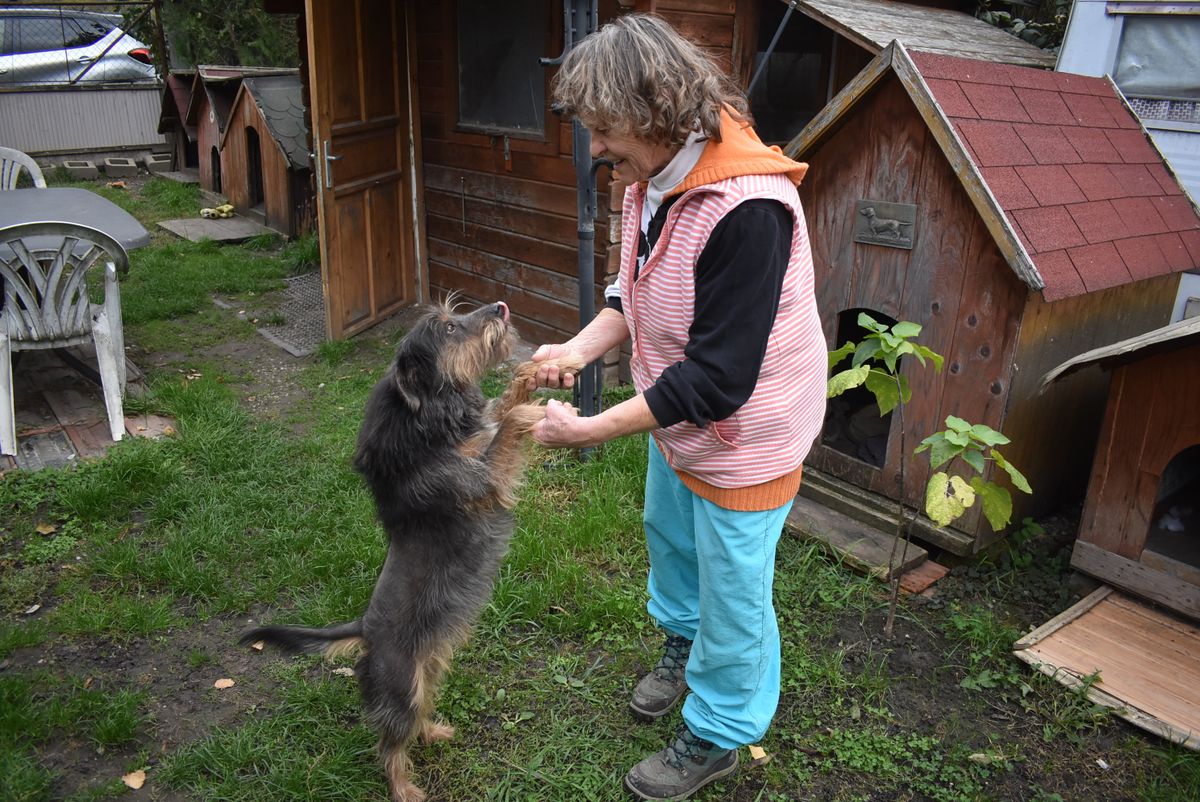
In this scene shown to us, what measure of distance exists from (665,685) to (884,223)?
231 centimetres

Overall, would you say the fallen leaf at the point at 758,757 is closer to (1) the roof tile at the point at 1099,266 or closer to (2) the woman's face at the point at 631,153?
(2) the woman's face at the point at 631,153

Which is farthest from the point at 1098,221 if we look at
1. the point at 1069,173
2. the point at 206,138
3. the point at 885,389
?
the point at 206,138

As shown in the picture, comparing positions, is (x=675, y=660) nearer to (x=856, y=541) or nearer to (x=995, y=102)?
(x=856, y=541)

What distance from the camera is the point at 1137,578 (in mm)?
3504

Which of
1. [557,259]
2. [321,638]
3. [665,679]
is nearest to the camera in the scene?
[321,638]

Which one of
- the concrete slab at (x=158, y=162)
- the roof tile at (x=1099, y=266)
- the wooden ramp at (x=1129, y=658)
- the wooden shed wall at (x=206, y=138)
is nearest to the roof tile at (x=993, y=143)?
the roof tile at (x=1099, y=266)

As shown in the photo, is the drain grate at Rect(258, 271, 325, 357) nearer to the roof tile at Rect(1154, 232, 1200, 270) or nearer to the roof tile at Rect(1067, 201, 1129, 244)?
the roof tile at Rect(1067, 201, 1129, 244)

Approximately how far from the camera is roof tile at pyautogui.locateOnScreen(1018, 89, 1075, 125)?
13.0 ft

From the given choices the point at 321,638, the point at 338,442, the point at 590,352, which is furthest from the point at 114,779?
the point at 338,442

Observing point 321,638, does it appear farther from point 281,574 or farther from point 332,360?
point 332,360

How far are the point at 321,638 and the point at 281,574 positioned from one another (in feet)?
4.29

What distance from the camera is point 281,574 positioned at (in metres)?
3.81

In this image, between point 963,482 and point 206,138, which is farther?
point 206,138

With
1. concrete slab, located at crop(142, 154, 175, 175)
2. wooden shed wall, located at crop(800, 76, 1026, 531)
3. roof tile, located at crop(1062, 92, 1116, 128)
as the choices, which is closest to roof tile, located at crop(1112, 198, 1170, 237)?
roof tile, located at crop(1062, 92, 1116, 128)
